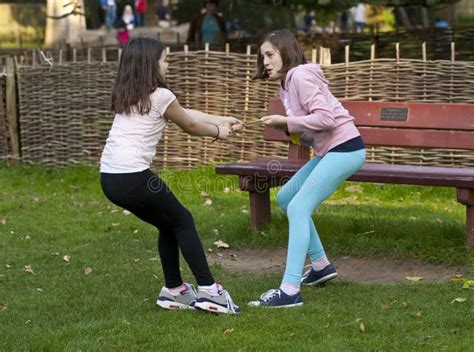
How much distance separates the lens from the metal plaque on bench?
7.91 metres

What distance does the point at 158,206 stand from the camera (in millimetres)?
5457

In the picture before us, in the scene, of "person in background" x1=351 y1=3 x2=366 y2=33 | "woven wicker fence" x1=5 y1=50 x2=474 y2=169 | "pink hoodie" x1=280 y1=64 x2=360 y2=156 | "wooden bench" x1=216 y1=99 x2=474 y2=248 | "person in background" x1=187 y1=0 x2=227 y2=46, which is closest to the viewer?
"pink hoodie" x1=280 y1=64 x2=360 y2=156

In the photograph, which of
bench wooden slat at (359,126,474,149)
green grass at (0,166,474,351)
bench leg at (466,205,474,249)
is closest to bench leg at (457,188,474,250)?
bench leg at (466,205,474,249)

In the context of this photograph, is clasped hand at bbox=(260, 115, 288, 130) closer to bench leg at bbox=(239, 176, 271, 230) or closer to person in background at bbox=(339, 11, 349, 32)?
bench leg at bbox=(239, 176, 271, 230)

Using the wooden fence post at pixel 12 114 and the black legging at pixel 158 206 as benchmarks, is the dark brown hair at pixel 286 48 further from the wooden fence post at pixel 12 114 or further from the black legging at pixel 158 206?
the wooden fence post at pixel 12 114

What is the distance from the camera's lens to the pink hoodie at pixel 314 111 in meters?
5.68

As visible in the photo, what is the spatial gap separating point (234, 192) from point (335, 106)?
4554 millimetres

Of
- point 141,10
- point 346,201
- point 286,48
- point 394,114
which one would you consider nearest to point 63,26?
point 141,10

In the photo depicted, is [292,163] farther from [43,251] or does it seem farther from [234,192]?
[234,192]

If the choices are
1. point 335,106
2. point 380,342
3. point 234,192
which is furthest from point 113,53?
point 380,342

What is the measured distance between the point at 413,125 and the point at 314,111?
2.38m

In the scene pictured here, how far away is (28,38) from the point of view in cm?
3847

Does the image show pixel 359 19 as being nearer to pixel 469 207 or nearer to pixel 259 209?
pixel 259 209

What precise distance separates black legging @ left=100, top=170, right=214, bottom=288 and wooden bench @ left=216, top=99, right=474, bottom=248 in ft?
6.17
